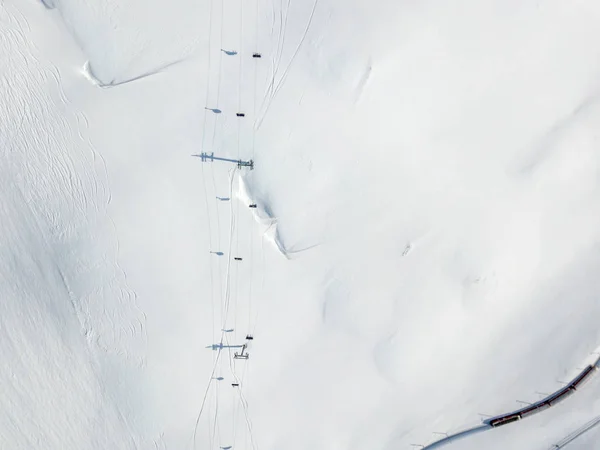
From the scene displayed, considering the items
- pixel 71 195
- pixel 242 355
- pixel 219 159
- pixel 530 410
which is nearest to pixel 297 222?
pixel 219 159

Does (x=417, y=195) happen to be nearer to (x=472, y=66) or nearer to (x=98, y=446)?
(x=472, y=66)

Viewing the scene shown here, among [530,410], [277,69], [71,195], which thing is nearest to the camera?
[277,69]

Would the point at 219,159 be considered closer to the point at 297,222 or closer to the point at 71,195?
the point at 297,222

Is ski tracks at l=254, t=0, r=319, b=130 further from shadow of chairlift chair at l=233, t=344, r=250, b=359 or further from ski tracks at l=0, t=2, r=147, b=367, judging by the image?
shadow of chairlift chair at l=233, t=344, r=250, b=359

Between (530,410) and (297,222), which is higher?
(297,222)

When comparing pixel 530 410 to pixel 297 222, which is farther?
pixel 530 410

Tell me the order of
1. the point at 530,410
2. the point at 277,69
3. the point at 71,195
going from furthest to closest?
1. the point at 530,410
2. the point at 71,195
3. the point at 277,69

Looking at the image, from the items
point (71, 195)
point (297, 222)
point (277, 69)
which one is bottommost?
point (297, 222)

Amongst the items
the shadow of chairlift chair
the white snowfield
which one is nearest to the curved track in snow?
the white snowfield

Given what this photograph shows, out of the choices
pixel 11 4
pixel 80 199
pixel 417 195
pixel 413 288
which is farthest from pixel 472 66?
pixel 11 4
